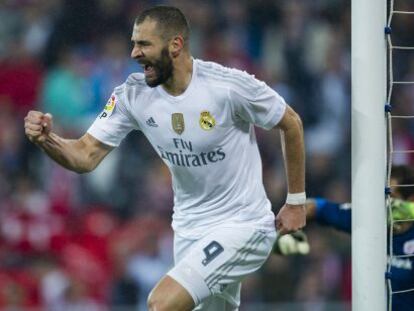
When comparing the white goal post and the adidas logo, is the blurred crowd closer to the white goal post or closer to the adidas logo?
the white goal post

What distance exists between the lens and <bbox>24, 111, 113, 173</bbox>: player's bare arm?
17.6ft

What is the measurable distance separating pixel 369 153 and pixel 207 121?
75cm

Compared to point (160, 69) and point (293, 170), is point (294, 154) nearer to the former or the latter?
point (293, 170)

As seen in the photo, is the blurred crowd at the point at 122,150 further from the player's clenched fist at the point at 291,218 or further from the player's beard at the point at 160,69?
the player's beard at the point at 160,69

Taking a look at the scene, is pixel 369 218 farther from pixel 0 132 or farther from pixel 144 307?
pixel 0 132

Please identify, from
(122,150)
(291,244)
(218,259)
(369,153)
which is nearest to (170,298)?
(218,259)

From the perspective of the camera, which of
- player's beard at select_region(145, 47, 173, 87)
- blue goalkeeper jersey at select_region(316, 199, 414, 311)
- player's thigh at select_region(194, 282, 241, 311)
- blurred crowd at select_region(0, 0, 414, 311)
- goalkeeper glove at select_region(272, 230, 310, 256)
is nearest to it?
player's beard at select_region(145, 47, 173, 87)

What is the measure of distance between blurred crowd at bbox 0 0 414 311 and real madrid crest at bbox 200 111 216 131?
415 cm

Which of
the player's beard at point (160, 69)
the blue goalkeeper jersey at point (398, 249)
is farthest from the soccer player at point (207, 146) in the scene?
the blue goalkeeper jersey at point (398, 249)

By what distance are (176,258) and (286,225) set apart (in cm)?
59

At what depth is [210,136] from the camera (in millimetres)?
5582

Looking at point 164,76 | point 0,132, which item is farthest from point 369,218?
point 0,132

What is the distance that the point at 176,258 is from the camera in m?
5.88

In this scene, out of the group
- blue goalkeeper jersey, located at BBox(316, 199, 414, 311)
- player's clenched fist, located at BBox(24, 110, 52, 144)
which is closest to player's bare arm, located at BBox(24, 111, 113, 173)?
player's clenched fist, located at BBox(24, 110, 52, 144)
